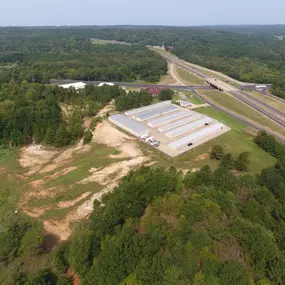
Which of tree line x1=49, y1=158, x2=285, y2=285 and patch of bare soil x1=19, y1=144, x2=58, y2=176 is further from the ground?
tree line x1=49, y1=158, x2=285, y2=285

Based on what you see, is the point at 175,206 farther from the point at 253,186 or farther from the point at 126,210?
the point at 253,186

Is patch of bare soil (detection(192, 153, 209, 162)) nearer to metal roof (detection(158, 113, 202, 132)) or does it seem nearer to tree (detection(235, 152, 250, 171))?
tree (detection(235, 152, 250, 171))

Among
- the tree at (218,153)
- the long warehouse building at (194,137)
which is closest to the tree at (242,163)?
the tree at (218,153)

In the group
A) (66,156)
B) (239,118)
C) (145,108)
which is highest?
(145,108)

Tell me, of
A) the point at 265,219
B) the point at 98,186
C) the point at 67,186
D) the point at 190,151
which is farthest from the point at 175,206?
the point at 190,151

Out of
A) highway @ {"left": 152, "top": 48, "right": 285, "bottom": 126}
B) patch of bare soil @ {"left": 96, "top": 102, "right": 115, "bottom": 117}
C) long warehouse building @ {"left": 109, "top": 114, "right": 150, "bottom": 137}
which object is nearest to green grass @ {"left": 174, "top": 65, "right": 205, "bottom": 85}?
highway @ {"left": 152, "top": 48, "right": 285, "bottom": 126}

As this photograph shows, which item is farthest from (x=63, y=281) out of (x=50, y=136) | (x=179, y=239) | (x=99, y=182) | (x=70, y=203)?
(x=50, y=136)

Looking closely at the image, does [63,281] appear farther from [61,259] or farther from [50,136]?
[50,136]
